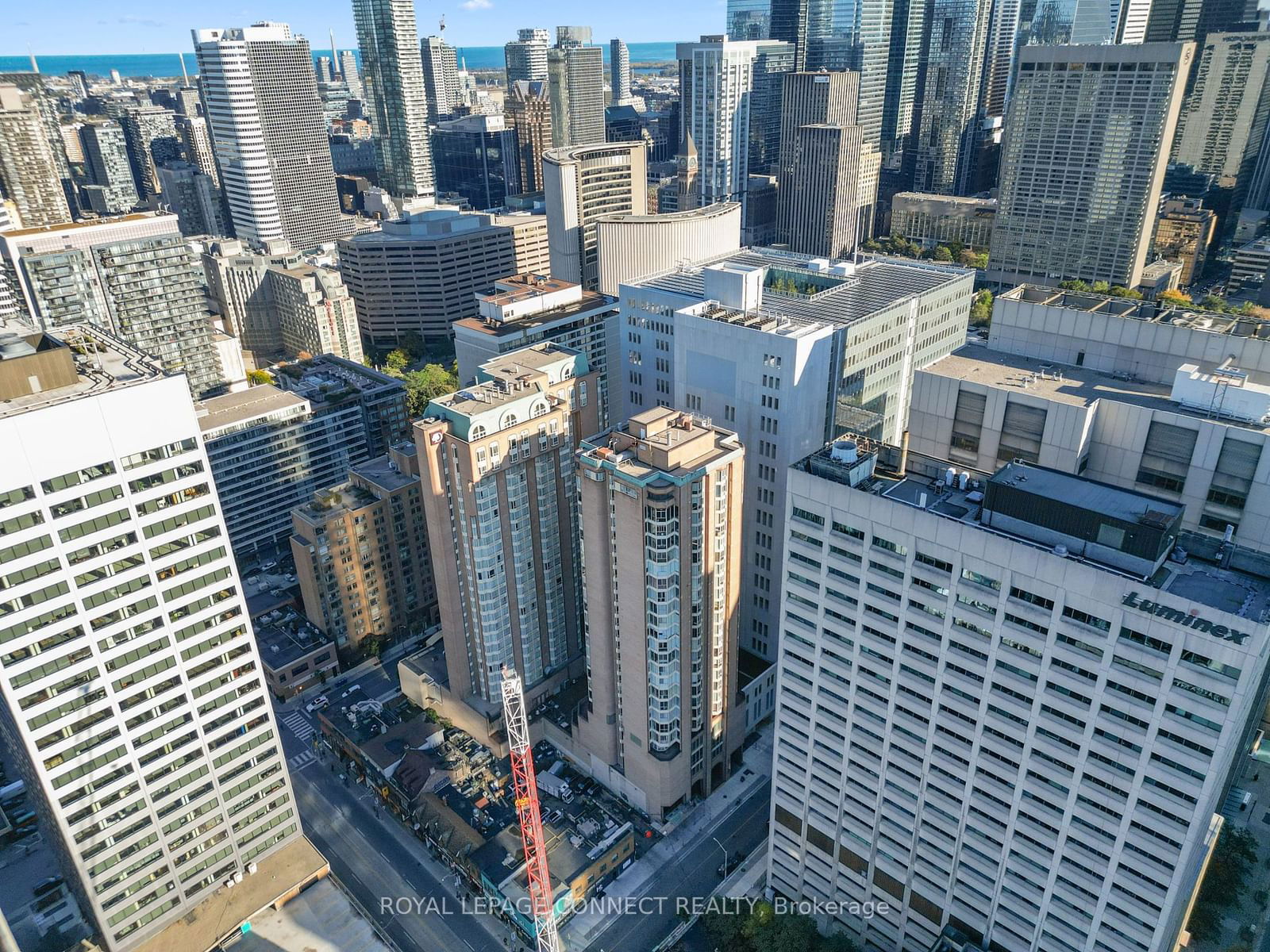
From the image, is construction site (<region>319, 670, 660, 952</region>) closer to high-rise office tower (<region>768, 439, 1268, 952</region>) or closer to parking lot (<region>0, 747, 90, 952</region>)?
high-rise office tower (<region>768, 439, 1268, 952</region>)

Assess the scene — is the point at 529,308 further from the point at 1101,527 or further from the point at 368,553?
the point at 1101,527

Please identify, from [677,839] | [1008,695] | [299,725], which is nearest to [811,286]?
[677,839]

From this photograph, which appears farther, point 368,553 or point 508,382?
point 368,553

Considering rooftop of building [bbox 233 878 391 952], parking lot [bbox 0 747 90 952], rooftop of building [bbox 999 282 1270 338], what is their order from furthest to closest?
1. parking lot [bbox 0 747 90 952]
2. rooftop of building [bbox 233 878 391 952]
3. rooftop of building [bbox 999 282 1270 338]

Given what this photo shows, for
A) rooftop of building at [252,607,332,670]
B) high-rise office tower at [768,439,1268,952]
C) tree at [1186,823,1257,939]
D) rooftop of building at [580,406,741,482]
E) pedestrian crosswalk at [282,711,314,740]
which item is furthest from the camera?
rooftop of building at [252,607,332,670]

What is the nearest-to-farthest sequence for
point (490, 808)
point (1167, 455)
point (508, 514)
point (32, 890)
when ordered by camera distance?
1. point (1167, 455)
2. point (32, 890)
3. point (490, 808)
4. point (508, 514)

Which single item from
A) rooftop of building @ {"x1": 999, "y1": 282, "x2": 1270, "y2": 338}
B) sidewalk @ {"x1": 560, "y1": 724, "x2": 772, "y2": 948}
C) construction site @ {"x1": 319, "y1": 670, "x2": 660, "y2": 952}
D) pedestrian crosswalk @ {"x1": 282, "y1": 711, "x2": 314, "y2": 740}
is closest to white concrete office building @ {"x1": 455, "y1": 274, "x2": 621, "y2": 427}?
construction site @ {"x1": 319, "y1": 670, "x2": 660, "y2": 952}

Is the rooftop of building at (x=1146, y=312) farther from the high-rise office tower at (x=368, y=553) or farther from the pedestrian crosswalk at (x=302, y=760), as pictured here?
the pedestrian crosswalk at (x=302, y=760)
